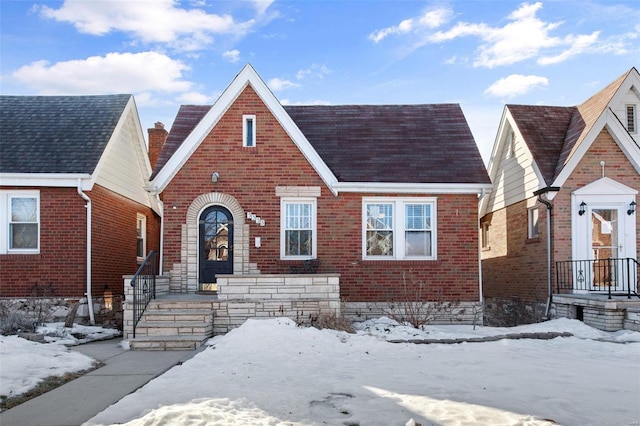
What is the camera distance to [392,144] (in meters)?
15.5

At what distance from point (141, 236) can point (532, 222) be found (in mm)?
12514

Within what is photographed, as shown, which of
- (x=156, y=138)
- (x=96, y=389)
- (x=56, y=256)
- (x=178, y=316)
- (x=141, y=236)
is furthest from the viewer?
(x=156, y=138)

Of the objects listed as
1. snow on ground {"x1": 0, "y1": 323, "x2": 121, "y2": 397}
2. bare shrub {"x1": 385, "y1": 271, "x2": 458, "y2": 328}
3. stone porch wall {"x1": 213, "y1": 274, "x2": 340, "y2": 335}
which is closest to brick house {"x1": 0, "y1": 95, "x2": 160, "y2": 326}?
snow on ground {"x1": 0, "y1": 323, "x2": 121, "y2": 397}

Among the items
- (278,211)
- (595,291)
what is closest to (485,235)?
(595,291)

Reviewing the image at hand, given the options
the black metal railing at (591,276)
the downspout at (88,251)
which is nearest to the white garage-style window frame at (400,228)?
the black metal railing at (591,276)

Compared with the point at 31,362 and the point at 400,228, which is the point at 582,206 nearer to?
the point at 400,228

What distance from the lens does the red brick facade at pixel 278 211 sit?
14.1 meters

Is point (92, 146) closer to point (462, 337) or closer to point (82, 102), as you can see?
point (82, 102)

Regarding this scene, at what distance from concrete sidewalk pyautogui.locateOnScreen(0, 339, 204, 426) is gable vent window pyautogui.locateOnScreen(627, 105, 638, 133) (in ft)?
43.6

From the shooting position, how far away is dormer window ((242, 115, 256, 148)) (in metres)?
14.3

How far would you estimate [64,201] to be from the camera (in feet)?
46.0

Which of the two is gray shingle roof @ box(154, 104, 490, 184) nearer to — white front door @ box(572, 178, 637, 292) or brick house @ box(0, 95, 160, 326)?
brick house @ box(0, 95, 160, 326)

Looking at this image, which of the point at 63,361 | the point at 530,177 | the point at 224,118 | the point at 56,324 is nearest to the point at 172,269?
the point at 56,324

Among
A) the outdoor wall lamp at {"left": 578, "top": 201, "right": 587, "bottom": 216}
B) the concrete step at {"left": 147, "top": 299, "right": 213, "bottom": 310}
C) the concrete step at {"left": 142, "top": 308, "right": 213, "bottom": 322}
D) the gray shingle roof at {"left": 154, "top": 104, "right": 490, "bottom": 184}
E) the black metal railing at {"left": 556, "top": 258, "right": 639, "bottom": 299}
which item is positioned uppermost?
the gray shingle roof at {"left": 154, "top": 104, "right": 490, "bottom": 184}
